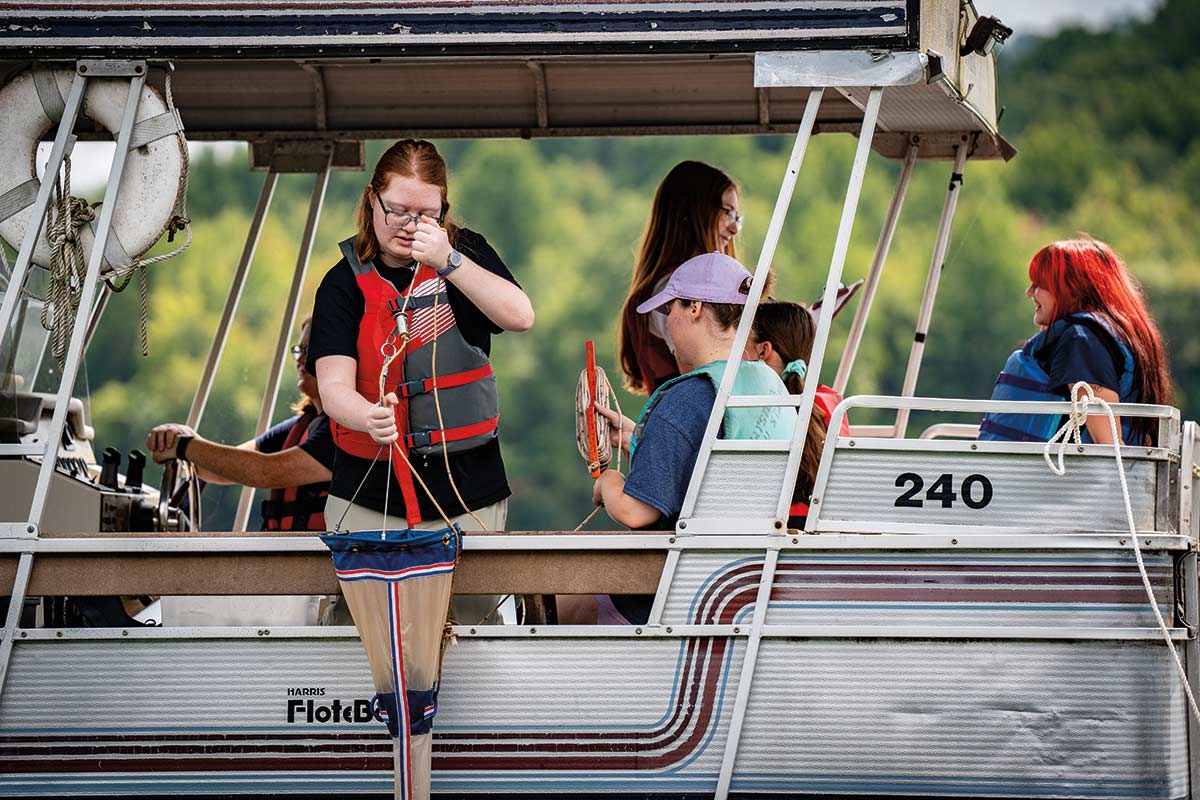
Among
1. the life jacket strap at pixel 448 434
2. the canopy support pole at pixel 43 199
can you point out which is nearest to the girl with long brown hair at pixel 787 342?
the life jacket strap at pixel 448 434

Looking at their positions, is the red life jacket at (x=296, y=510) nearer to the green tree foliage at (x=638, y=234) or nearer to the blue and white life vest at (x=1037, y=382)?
the blue and white life vest at (x=1037, y=382)

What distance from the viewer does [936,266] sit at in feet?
22.4

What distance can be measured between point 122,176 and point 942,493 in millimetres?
2490

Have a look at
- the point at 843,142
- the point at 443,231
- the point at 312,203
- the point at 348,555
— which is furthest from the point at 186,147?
the point at 843,142

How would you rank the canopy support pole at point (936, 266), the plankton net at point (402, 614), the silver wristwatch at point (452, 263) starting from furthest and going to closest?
the canopy support pole at point (936, 266) < the silver wristwatch at point (452, 263) < the plankton net at point (402, 614)

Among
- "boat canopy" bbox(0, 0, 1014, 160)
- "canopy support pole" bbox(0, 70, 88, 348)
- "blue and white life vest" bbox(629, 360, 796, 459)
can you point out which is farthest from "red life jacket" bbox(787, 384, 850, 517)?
"canopy support pole" bbox(0, 70, 88, 348)

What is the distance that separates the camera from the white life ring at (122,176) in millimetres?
4742

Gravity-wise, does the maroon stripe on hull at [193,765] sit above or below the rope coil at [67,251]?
below

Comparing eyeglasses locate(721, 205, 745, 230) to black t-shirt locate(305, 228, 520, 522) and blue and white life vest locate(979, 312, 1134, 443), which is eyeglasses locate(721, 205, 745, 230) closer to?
blue and white life vest locate(979, 312, 1134, 443)

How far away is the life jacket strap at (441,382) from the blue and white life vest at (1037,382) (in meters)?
1.80

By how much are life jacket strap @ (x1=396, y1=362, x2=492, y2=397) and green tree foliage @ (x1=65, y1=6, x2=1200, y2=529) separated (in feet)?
95.5

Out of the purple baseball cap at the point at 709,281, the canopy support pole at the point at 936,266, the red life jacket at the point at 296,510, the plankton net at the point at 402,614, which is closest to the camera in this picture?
the plankton net at the point at 402,614

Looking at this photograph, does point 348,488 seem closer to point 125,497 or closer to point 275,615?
point 275,615

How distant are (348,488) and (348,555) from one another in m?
0.46
